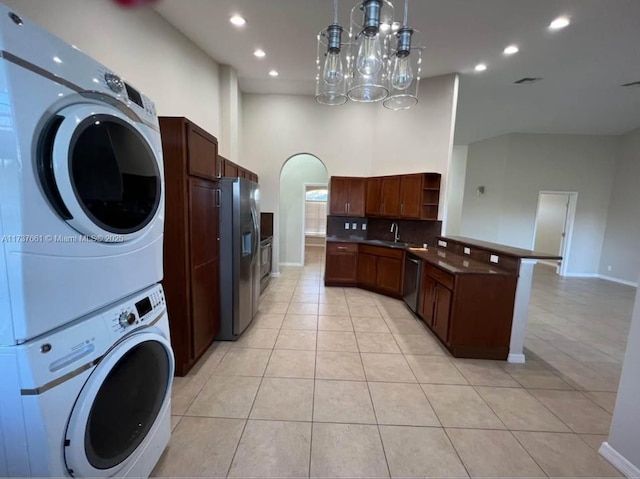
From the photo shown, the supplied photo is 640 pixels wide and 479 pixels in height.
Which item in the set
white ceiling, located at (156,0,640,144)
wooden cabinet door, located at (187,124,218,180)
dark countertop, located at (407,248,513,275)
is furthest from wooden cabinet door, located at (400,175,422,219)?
wooden cabinet door, located at (187,124,218,180)

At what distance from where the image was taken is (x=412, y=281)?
389 cm

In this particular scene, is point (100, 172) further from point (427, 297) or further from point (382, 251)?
point (382, 251)

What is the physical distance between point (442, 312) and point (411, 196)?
2.19 m

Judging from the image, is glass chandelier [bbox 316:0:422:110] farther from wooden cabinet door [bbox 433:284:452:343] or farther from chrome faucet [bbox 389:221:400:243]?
chrome faucet [bbox 389:221:400:243]

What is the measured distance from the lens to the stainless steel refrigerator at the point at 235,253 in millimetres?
2701

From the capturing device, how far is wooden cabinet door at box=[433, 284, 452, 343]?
9.10 feet

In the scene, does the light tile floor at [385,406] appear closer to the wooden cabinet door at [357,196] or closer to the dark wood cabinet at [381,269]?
the dark wood cabinet at [381,269]

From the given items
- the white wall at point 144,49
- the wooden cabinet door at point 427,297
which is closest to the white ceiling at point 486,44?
the white wall at point 144,49

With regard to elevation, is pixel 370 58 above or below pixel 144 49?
below

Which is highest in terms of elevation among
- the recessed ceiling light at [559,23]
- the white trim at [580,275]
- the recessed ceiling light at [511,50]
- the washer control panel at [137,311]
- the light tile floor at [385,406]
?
the recessed ceiling light at [511,50]

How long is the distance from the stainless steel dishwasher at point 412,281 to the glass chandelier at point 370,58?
2.17m

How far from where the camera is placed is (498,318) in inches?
104

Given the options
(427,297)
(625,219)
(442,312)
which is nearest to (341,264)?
(427,297)

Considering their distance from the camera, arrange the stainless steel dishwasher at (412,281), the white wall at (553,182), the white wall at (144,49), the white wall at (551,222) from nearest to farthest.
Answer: the white wall at (144,49) < the stainless steel dishwasher at (412,281) < the white wall at (553,182) < the white wall at (551,222)
